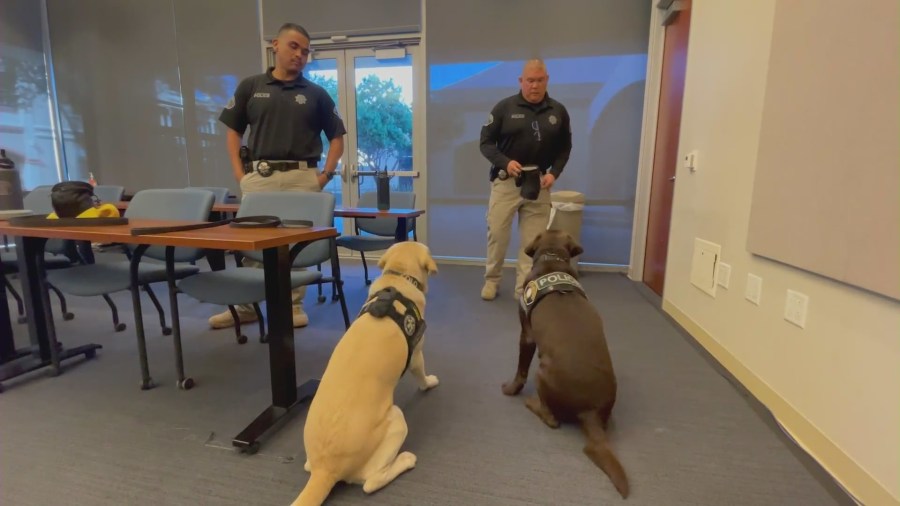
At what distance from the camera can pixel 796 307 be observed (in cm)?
152

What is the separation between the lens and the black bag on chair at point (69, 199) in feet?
5.97

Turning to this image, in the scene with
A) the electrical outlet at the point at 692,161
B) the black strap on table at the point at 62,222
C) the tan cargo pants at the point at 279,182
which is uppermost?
the electrical outlet at the point at 692,161

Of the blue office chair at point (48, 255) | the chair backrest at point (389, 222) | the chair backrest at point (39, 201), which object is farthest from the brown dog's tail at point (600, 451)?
the chair backrest at point (39, 201)

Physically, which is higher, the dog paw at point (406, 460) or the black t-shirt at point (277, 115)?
the black t-shirt at point (277, 115)

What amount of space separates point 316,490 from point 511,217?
8.11ft

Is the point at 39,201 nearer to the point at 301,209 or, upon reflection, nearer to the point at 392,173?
the point at 301,209

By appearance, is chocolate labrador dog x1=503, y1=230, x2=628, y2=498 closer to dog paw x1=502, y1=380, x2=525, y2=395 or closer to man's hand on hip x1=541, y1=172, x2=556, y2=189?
dog paw x1=502, y1=380, x2=525, y2=395

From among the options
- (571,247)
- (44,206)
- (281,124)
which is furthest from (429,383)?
(44,206)

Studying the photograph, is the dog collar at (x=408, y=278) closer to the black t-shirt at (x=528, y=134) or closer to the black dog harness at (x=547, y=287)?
the black dog harness at (x=547, y=287)

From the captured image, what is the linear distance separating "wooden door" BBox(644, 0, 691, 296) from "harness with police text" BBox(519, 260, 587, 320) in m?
1.89

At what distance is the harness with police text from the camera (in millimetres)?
1541

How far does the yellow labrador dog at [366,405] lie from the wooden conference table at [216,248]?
0.39 meters


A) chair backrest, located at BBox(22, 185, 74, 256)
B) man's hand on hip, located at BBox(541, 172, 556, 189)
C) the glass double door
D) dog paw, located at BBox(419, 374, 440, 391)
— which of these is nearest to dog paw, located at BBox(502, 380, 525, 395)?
dog paw, located at BBox(419, 374, 440, 391)

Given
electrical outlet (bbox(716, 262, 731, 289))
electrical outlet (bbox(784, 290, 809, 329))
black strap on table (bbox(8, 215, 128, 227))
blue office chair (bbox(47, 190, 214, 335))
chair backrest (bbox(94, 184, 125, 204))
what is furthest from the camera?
chair backrest (bbox(94, 184, 125, 204))
